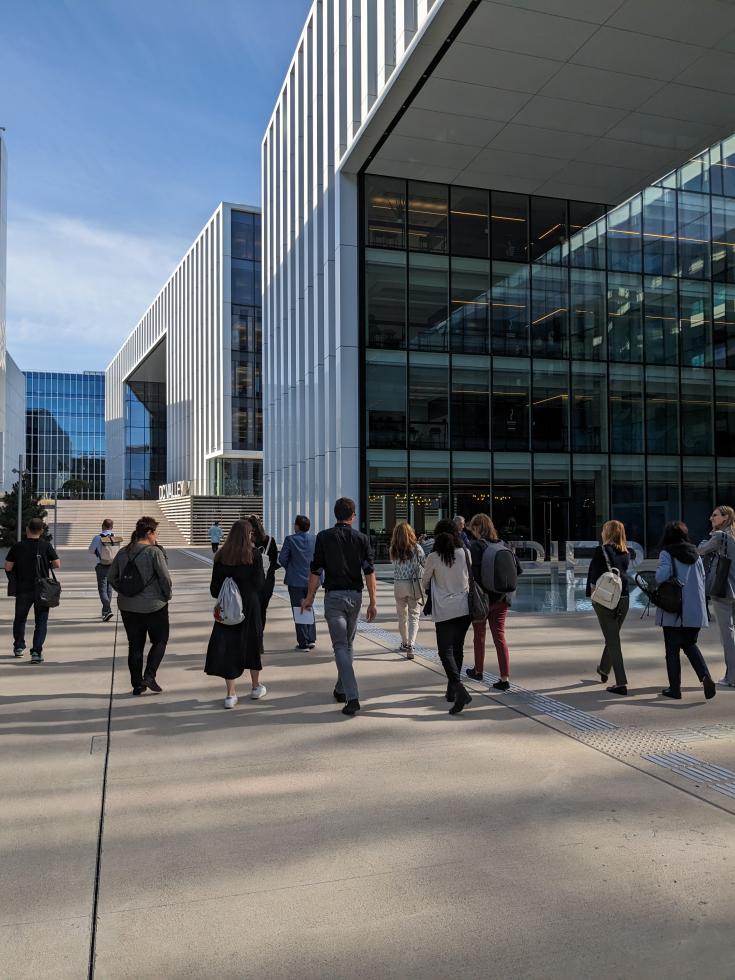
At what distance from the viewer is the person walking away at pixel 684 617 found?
7457mm

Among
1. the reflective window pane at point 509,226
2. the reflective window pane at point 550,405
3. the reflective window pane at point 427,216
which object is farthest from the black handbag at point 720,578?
the reflective window pane at point 509,226

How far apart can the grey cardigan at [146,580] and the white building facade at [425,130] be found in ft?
49.5

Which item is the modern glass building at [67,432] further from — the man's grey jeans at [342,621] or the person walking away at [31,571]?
the man's grey jeans at [342,621]

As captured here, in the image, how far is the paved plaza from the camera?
10.7 feet

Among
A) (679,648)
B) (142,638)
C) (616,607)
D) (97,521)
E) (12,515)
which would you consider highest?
(12,515)

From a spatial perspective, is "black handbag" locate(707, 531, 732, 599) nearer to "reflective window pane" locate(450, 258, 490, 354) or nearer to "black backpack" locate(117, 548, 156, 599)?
"black backpack" locate(117, 548, 156, 599)

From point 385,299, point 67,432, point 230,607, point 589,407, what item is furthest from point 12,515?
point 67,432

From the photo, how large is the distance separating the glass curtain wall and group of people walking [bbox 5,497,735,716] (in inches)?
706

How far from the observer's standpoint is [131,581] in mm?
7996

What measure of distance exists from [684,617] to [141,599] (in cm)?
545

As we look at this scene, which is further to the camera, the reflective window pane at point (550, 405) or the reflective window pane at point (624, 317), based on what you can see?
the reflective window pane at point (624, 317)

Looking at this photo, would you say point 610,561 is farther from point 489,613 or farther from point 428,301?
point 428,301

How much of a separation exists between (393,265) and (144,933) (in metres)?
25.6

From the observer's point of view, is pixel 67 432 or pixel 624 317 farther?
pixel 67 432
